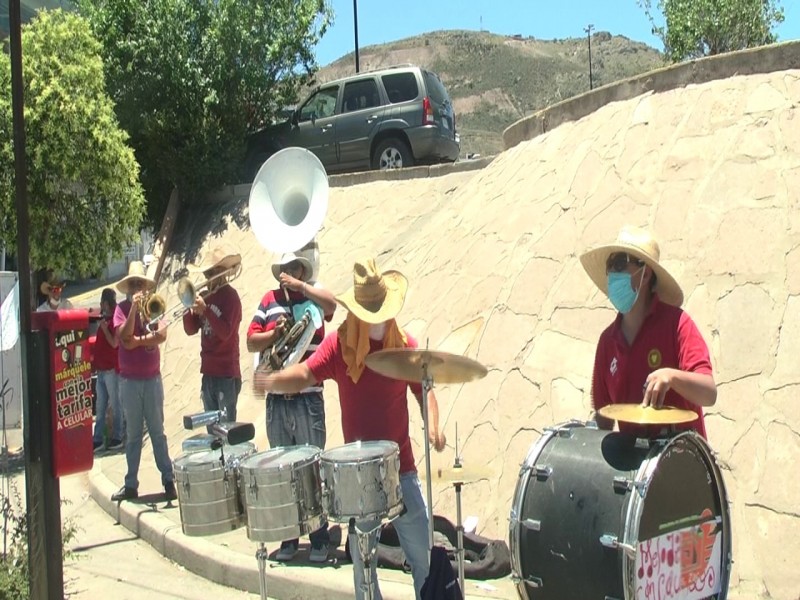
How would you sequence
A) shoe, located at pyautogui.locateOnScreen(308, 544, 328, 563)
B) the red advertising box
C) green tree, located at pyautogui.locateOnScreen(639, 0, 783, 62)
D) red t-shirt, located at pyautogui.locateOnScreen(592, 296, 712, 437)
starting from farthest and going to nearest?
green tree, located at pyautogui.locateOnScreen(639, 0, 783, 62) → shoe, located at pyautogui.locateOnScreen(308, 544, 328, 563) → the red advertising box → red t-shirt, located at pyautogui.locateOnScreen(592, 296, 712, 437)

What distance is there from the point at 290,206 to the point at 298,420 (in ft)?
4.87

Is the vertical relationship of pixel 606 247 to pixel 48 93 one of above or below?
below

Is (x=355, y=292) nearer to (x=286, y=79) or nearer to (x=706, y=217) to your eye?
(x=706, y=217)

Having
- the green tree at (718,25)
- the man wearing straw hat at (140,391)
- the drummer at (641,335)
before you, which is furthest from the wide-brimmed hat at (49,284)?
the green tree at (718,25)

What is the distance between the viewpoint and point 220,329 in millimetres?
6344

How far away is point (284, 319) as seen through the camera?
17.8ft

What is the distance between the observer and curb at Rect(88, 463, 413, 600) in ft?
16.2

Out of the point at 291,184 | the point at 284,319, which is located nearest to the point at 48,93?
the point at 291,184

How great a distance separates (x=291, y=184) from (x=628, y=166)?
8.64 feet

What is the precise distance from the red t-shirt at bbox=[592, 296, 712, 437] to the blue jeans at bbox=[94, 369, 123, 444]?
6472 millimetres

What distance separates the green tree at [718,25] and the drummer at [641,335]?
60.3 ft

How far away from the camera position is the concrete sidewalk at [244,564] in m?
4.92

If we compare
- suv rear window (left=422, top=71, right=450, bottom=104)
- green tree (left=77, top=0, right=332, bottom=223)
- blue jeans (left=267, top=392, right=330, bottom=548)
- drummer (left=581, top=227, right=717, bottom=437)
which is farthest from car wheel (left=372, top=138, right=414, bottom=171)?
drummer (left=581, top=227, right=717, bottom=437)

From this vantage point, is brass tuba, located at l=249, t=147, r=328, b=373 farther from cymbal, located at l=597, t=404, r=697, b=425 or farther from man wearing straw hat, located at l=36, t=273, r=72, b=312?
man wearing straw hat, located at l=36, t=273, r=72, b=312
